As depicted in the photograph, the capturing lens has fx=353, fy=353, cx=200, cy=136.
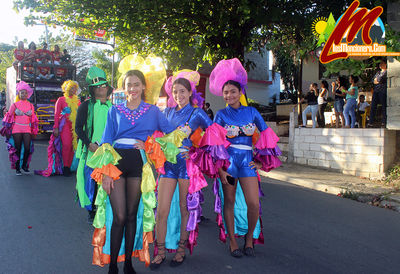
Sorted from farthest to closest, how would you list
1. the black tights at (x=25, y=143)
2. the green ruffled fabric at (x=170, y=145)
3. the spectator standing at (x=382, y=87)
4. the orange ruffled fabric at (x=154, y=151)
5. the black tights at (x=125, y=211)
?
the spectator standing at (x=382, y=87), the black tights at (x=25, y=143), the green ruffled fabric at (x=170, y=145), the orange ruffled fabric at (x=154, y=151), the black tights at (x=125, y=211)

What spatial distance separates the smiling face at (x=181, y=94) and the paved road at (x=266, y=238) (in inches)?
65.5

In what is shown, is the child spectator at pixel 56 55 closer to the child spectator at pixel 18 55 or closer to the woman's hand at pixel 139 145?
the child spectator at pixel 18 55

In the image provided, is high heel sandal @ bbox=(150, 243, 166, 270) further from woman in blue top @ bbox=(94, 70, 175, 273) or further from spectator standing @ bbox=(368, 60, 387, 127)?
spectator standing @ bbox=(368, 60, 387, 127)

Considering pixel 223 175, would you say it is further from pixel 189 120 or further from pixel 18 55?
pixel 18 55

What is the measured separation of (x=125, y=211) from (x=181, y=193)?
2.49 ft

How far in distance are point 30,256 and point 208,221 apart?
2374mm

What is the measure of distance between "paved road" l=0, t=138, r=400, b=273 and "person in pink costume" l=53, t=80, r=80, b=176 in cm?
153

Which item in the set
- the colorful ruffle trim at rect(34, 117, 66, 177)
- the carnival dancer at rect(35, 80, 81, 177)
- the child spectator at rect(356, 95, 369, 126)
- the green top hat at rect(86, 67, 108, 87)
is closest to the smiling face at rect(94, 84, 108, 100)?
the green top hat at rect(86, 67, 108, 87)

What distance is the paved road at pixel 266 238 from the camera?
3543 millimetres

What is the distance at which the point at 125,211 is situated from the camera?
10.2 feet

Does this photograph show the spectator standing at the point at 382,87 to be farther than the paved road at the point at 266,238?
Yes

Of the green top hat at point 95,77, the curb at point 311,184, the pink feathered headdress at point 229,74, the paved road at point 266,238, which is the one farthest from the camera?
the curb at point 311,184

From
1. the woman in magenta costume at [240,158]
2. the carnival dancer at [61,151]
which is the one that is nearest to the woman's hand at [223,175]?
the woman in magenta costume at [240,158]

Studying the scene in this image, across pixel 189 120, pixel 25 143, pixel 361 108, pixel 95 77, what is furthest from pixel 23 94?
pixel 361 108
